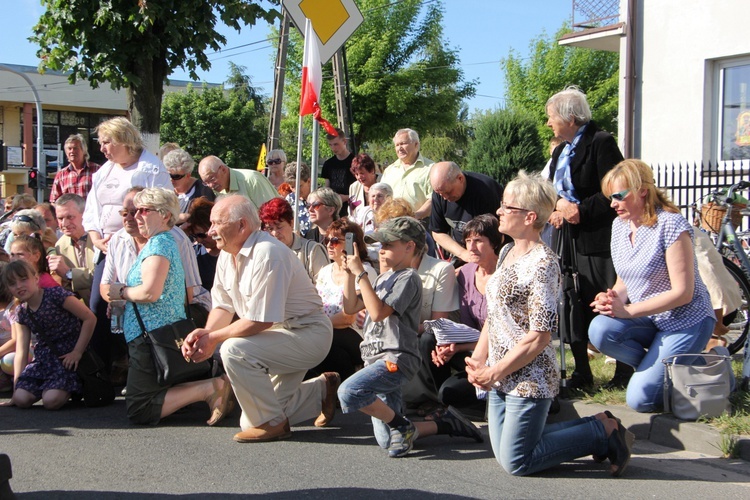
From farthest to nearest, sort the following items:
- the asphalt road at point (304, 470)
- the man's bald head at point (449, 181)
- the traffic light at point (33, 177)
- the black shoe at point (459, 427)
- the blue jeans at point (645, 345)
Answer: the traffic light at point (33, 177) < the man's bald head at point (449, 181) < the black shoe at point (459, 427) < the blue jeans at point (645, 345) < the asphalt road at point (304, 470)

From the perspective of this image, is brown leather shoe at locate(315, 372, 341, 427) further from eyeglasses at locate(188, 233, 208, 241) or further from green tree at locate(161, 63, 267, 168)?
green tree at locate(161, 63, 267, 168)

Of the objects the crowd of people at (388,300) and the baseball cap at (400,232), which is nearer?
the crowd of people at (388,300)

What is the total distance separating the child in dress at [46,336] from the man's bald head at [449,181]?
3143 mm

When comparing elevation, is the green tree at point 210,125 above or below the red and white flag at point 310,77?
above

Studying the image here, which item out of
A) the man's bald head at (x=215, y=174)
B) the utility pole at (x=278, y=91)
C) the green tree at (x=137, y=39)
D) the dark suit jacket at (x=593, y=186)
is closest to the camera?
the dark suit jacket at (x=593, y=186)

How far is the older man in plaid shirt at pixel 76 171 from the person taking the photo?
30.7 ft

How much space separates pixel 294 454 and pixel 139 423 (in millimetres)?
1540

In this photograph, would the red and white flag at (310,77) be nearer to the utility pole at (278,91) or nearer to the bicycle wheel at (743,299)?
the bicycle wheel at (743,299)

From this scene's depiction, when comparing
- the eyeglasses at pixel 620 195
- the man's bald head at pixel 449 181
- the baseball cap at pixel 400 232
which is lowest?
the baseball cap at pixel 400 232

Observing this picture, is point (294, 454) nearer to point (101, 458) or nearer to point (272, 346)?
point (272, 346)

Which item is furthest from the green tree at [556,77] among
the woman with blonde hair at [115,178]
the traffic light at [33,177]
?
the woman with blonde hair at [115,178]

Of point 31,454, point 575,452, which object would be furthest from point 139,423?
point 575,452

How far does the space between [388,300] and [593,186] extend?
6.86 ft

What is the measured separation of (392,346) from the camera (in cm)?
532
